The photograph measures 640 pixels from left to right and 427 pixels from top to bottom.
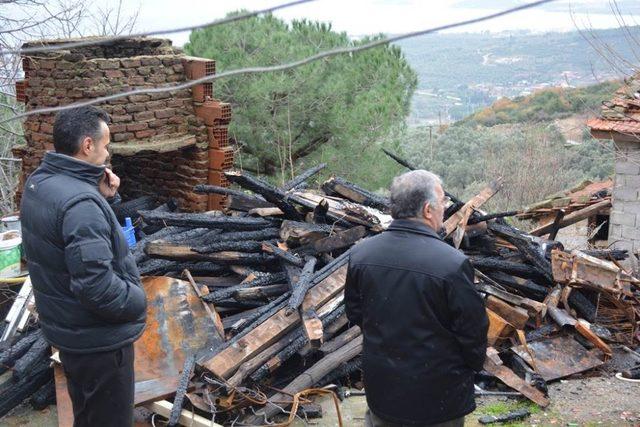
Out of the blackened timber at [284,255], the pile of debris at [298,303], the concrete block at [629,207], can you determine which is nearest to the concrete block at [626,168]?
the concrete block at [629,207]

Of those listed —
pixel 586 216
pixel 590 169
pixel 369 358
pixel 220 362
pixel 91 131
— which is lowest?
pixel 590 169

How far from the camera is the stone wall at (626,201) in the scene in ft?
39.0

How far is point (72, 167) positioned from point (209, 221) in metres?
3.70

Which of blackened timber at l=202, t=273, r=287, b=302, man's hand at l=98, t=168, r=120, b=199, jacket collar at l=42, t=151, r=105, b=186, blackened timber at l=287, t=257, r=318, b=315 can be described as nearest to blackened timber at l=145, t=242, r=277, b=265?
blackened timber at l=202, t=273, r=287, b=302

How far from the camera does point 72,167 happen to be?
3.53 meters

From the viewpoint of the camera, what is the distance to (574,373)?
635 centimetres

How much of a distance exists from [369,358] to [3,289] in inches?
192

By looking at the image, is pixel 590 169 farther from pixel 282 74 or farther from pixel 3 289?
pixel 3 289

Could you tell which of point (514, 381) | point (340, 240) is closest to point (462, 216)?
point (340, 240)

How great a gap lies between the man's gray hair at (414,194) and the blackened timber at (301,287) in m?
2.60

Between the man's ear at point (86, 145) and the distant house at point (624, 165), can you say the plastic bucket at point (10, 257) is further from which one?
the distant house at point (624, 165)

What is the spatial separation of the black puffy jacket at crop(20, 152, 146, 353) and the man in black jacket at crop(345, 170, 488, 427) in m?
1.24

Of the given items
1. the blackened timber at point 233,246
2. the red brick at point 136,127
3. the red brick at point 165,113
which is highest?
the red brick at point 165,113

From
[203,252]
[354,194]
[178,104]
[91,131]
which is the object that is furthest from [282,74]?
[91,131]
